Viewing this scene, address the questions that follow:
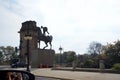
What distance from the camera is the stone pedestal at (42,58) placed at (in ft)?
219

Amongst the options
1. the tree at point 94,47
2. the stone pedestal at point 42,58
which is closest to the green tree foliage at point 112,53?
the stone pedestal at point 42,58

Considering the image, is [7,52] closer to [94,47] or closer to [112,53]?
[94,47]

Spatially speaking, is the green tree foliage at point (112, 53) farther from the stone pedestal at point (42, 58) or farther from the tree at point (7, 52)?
the tree at point (7, 52)

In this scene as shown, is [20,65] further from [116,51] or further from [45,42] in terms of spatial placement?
[116,51]

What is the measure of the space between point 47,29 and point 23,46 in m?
15.9

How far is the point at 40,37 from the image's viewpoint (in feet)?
236

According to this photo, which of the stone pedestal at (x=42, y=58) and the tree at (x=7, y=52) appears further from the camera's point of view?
the tree at (x=7, y=52)

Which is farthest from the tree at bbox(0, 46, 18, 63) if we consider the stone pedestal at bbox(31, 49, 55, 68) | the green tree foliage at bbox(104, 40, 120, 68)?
the green tree foliage at bbox(104, 40, 120, 68)

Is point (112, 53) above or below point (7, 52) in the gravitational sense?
below

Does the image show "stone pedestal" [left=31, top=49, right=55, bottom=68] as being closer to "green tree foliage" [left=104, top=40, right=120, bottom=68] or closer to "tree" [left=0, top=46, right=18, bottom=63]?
"green tree foliage" [left=104, top=40, right=120, bottom=68]

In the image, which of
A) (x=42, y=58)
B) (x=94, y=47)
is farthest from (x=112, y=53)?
(x=94, y=47)

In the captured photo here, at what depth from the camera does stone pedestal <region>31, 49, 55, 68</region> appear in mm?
66750

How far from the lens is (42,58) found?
67562mm

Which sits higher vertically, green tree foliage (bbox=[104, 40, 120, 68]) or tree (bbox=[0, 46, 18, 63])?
tree (bbox=[0, 46, 18, 63])
